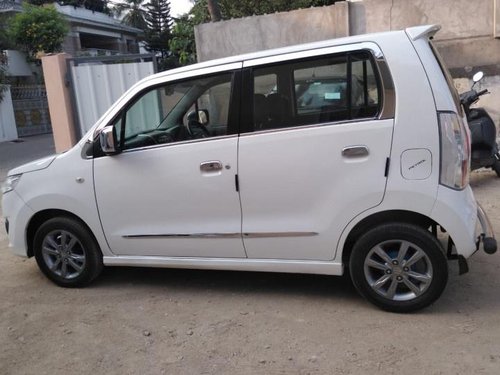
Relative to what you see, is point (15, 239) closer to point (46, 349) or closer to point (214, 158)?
point (46, 349)

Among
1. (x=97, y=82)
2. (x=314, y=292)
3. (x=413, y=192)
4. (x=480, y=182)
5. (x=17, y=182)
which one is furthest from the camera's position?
(x=97, y=82)

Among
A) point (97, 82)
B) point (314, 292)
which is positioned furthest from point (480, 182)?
point (97, 82)

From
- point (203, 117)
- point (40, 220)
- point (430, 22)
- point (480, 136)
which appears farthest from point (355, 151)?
point (430, 22)

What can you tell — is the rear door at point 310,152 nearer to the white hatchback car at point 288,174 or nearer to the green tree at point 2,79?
the white hatchback car at point 288,174

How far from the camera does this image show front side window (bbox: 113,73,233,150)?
4.09 meters

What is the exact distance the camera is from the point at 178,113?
4.50 metres

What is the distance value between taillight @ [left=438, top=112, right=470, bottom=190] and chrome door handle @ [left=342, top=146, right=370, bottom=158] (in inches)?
19.5

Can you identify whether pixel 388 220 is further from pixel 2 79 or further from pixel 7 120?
pixel 2 79

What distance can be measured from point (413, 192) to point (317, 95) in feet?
3.13

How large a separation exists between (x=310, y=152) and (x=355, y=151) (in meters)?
0.31

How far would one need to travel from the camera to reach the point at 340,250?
3846mm

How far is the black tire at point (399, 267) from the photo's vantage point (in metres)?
3.63

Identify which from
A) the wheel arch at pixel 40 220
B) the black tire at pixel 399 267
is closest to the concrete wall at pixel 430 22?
the wheel arch at pixel 40 220

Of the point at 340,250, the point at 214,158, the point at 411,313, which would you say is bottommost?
the point at 411,313
